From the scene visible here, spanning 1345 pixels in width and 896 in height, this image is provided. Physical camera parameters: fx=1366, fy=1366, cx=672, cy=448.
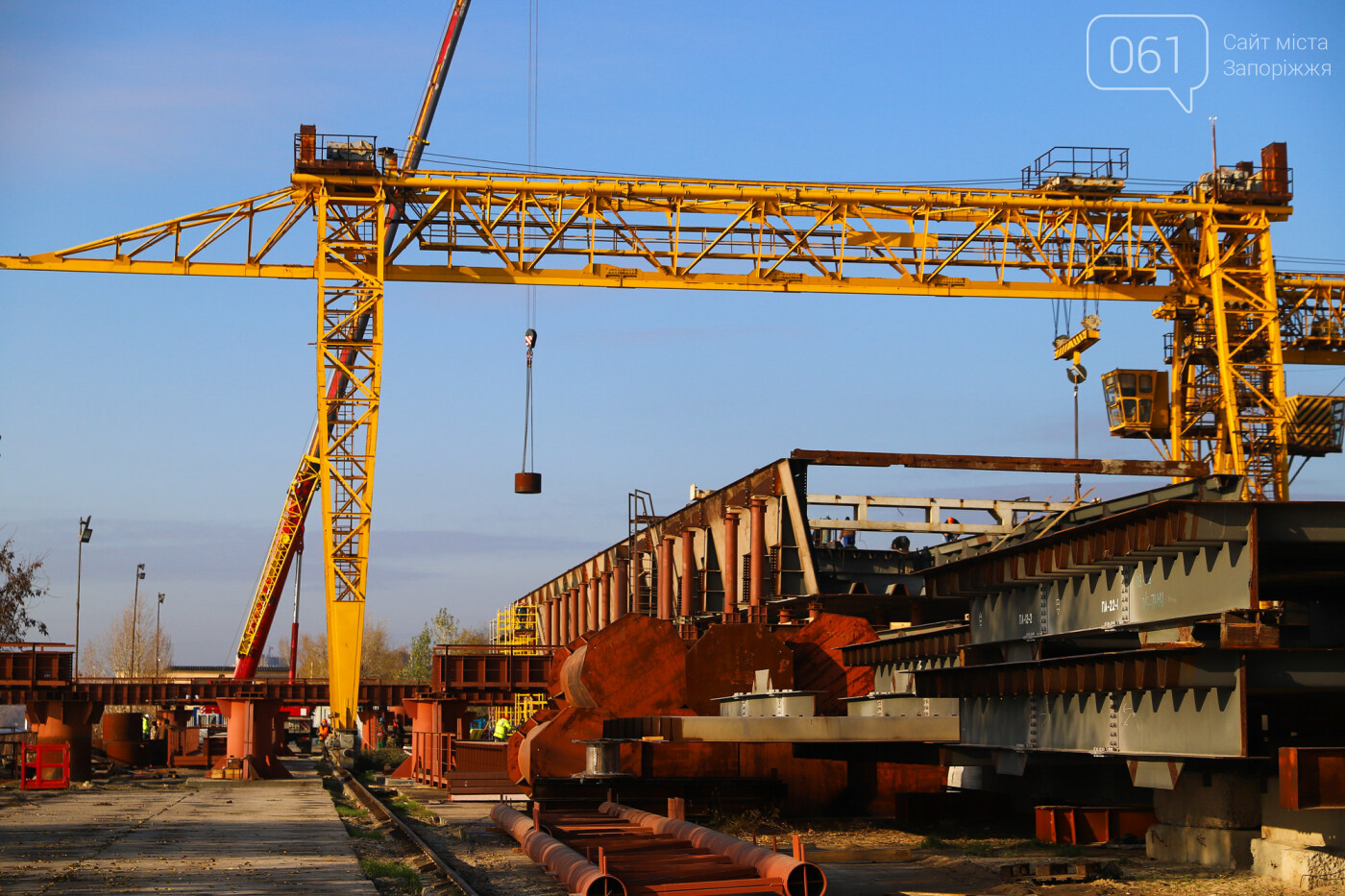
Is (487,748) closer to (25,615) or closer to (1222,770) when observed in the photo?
(1222,770)

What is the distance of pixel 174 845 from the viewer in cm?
1530

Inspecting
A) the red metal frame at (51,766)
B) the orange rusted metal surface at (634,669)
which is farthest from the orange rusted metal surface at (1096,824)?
the red metal frame at (51,766)

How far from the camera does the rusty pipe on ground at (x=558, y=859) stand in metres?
9.41

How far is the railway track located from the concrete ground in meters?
0.72

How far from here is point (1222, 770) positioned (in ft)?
36.3

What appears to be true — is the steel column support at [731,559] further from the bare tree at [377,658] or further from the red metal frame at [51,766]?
the bare tree at [377,658]

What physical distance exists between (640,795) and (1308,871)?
8165 millimetres

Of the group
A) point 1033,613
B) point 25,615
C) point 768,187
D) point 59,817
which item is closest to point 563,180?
point 768,187

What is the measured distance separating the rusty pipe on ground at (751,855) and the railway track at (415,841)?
2.01 meters

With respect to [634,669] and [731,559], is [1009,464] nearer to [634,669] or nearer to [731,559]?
[731,559]

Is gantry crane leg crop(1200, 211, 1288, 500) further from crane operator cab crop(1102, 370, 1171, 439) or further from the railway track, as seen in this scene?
the railway track

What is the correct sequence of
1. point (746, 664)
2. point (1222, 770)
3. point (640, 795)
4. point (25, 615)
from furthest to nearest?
point (25, 615) → point (746, 664) → point (640, 795) → point (1222, 770)

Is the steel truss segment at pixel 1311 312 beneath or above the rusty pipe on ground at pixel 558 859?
above

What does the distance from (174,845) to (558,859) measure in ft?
19.5
